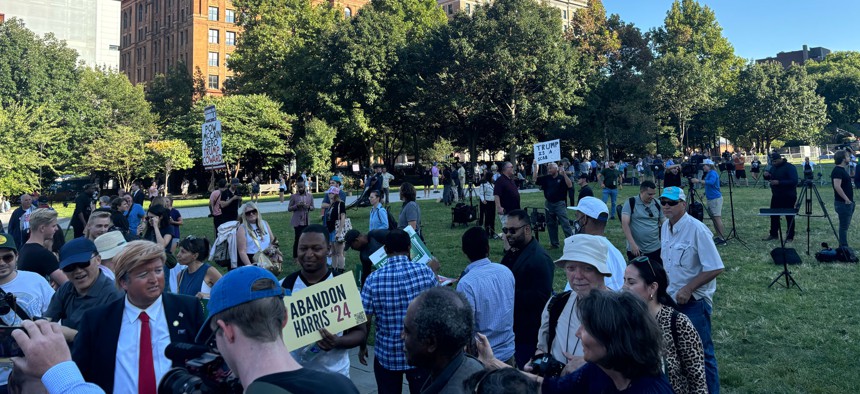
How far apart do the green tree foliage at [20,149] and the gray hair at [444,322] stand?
4165 cm

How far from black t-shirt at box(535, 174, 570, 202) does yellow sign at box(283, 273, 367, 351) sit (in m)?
9.57

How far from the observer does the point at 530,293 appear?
4.73m

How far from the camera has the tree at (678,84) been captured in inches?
2110

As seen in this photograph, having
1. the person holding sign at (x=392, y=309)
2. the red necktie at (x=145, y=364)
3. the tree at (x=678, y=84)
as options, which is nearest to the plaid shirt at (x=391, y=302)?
the person holding sign at (x=392, y=309)

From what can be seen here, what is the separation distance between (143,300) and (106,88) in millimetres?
66826

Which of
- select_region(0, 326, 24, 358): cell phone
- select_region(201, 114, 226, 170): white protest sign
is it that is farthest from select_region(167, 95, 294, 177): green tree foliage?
select_region(0, 326, 24, 358): cell phone

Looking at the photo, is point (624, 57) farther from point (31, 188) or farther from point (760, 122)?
point (31, 188)

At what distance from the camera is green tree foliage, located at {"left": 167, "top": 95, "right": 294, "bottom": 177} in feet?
144

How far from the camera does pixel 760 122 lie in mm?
59844

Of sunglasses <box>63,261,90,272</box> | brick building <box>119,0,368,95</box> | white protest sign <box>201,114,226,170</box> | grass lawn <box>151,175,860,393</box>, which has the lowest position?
grass lawn <box>151,175,860,393</box>

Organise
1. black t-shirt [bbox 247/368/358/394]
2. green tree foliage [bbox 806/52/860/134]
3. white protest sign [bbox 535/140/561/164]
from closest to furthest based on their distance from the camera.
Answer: black t-shirt [bbox 247/368/358/394], white protest sign [bbox 535/140/561/164], green tree foliage [bbox 806/52/860/134]

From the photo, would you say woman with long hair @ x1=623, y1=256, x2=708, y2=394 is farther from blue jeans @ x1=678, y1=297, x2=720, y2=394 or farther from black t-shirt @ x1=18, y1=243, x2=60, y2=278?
black t-shirt @ x1=18, y1=243, x2=60, y2=278

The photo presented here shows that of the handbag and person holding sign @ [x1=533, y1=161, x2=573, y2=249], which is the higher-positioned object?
person holding sign @ [x1=533, y1=161, x2=573, y2=249]


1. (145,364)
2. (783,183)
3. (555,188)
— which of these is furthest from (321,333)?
(783,183)
